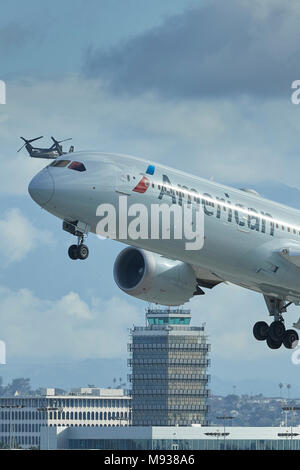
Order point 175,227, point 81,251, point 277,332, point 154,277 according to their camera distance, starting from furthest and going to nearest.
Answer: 1. point 277,332
2. point 154,277
3. point 175,227
4. point 81,251

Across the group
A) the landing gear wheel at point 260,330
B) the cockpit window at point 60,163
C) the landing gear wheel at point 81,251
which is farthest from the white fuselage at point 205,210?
the landing gear wheel at point 260,330

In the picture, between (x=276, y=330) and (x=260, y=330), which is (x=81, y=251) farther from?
(x=260, y=330)

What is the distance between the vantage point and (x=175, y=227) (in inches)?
2456

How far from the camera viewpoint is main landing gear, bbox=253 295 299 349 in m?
72.9

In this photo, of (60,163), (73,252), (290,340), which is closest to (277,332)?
(290,340)

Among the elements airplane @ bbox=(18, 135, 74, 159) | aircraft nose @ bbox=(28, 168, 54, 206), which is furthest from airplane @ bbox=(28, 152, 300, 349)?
airplane @ bbox=(18, 135, 74, 159)

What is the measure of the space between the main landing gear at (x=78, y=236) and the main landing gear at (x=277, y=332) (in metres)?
15.5

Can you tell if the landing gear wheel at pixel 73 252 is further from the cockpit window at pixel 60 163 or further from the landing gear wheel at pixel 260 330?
the landing gear wheel at pixel 260 330

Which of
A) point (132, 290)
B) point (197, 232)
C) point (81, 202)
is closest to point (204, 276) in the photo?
point (132, 290)

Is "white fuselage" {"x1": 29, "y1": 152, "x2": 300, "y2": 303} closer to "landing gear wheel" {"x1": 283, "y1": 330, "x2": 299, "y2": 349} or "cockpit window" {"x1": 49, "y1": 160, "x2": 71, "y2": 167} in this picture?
"cockpit window" {"x1": 49, "y1": 160, "x2": 71, "y2": 167}

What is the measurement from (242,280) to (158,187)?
804cm

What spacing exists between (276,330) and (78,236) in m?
16.6

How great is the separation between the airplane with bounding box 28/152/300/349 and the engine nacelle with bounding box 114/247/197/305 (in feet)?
0.17
